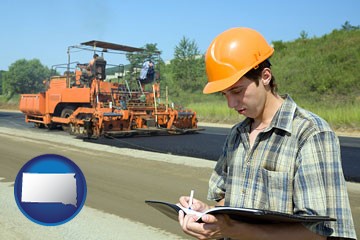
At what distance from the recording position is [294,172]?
57.9 inches

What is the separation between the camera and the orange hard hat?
1.62m

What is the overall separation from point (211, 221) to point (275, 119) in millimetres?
474

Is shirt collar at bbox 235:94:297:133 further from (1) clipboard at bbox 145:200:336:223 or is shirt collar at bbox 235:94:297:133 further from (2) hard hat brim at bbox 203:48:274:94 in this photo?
(1) clipboard at bbox 145:200:336:223

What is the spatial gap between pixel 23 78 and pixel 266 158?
59.9m

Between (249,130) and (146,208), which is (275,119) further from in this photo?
(146,208)

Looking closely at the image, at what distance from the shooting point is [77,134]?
13.7 m

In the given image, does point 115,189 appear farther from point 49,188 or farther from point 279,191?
point 49,188

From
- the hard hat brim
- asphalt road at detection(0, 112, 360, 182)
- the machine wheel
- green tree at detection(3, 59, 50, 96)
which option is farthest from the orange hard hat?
green tree at detection(3, 59, 50, 96)

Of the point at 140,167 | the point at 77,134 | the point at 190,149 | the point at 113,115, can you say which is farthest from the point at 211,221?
the point at 77,134

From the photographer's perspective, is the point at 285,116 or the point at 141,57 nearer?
the point at 285,116

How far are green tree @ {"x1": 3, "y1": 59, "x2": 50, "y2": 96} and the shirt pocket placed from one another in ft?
188

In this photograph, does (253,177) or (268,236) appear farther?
(253,177)

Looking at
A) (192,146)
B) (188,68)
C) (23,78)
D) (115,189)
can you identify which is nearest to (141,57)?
(192,146)

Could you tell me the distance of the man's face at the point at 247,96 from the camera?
5.34ft
